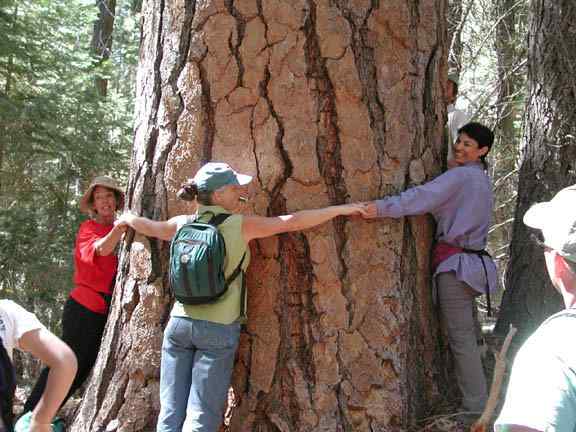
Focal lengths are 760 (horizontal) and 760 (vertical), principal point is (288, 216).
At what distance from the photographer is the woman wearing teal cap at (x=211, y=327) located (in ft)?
12.3

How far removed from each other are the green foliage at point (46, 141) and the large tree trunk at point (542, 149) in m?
5.30

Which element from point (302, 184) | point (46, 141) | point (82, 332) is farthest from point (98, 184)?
point (46, 141)

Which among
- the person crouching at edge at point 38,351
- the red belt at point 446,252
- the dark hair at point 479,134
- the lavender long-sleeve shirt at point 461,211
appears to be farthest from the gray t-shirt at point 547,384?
the dark hair at point 479,134

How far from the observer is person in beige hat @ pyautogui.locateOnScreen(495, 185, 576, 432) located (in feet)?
6.09

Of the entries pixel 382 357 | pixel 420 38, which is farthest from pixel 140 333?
pixel 420 38

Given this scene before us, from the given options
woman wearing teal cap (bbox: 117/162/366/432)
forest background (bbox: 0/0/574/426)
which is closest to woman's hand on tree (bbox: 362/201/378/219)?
woman wearing teal cap (bbox: 117/162/366/432)

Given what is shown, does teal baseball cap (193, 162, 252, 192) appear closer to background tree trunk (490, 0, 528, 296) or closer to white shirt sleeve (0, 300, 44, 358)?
white shirt sleeve (0, 300, 44, 358)

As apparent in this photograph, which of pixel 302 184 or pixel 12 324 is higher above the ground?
pixel 302 184

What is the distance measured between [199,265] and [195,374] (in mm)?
556

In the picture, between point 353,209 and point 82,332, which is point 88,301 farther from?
point 353,209

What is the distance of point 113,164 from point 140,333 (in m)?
5.77

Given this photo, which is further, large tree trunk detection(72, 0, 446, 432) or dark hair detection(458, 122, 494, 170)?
dark hair detection(458, 122, 494, 170)

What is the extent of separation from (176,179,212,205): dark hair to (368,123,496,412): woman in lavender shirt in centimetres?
117

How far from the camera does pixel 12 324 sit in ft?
8.75
